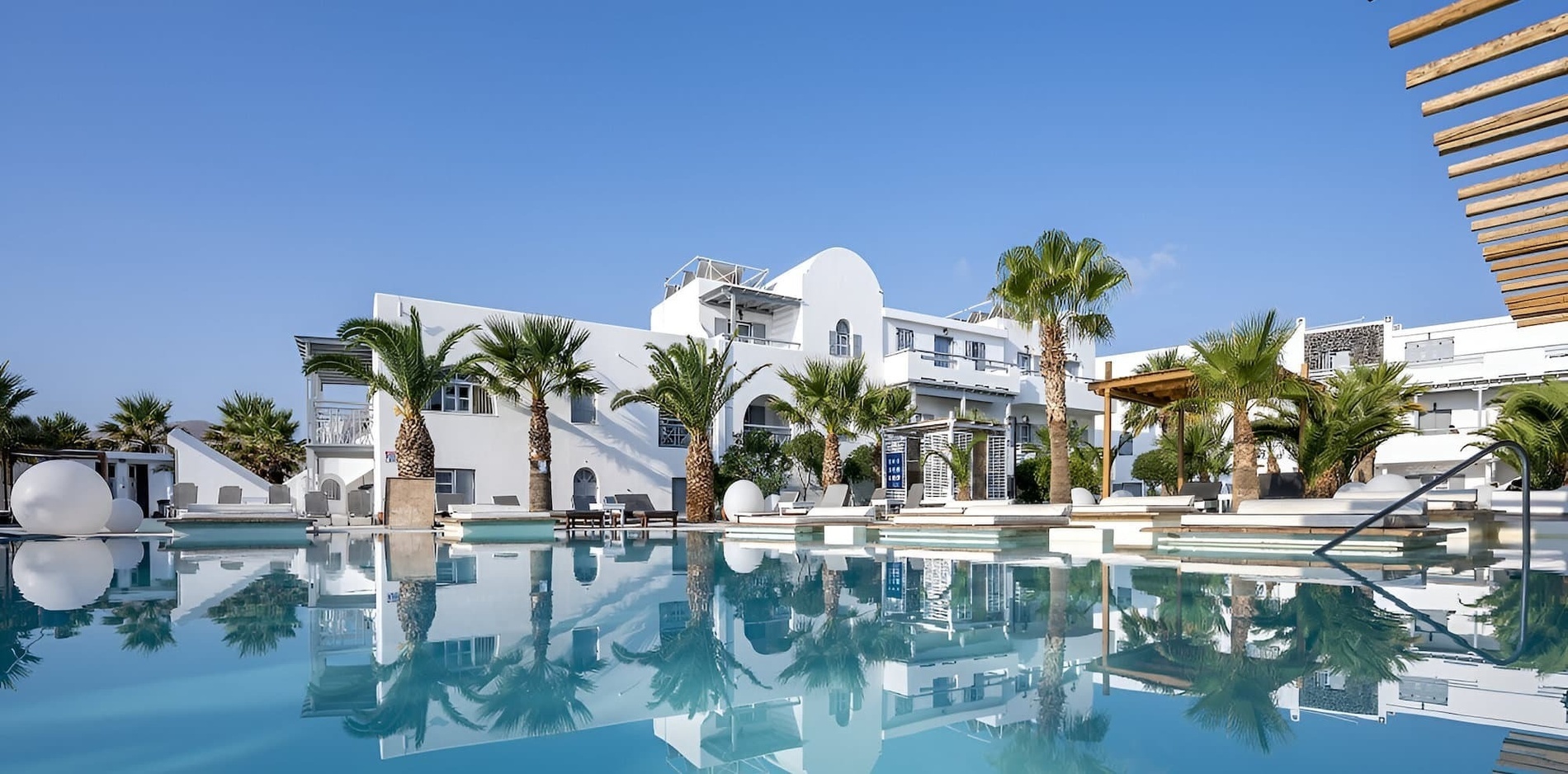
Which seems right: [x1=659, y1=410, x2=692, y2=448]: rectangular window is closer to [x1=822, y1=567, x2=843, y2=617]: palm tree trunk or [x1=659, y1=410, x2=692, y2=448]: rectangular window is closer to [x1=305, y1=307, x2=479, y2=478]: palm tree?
[x1=305, y1=307, x2=479, y2=478]: palm tree

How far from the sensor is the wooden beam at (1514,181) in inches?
179

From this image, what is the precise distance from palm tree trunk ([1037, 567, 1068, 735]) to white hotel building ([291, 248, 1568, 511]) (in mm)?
18393

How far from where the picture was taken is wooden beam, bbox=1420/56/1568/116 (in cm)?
372

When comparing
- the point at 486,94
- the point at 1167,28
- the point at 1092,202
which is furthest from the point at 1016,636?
the point at 486,94

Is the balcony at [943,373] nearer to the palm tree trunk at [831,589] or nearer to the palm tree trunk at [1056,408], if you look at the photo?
the palm tree trunk at [1056,408]

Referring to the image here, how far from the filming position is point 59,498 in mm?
16859

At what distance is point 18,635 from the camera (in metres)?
6.01

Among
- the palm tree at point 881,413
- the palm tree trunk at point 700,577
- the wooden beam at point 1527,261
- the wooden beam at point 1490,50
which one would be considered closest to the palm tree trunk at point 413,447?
the palm tree trunk at point 700,577

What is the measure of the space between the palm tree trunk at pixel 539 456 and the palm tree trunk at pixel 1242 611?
1919 cm

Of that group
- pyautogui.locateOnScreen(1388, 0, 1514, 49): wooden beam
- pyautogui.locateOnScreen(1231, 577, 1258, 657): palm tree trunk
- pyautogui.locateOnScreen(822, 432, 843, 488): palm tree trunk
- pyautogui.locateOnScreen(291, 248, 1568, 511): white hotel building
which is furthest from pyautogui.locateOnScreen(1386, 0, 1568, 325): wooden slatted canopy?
pyautogui.locateOnScreen(822, 432, 843, 488): palm tree trunk

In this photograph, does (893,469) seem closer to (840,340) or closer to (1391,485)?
(840,340)

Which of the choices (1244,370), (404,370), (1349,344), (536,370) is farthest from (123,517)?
(1349,344)

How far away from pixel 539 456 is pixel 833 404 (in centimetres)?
891

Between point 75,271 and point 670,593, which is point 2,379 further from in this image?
point 670,593
